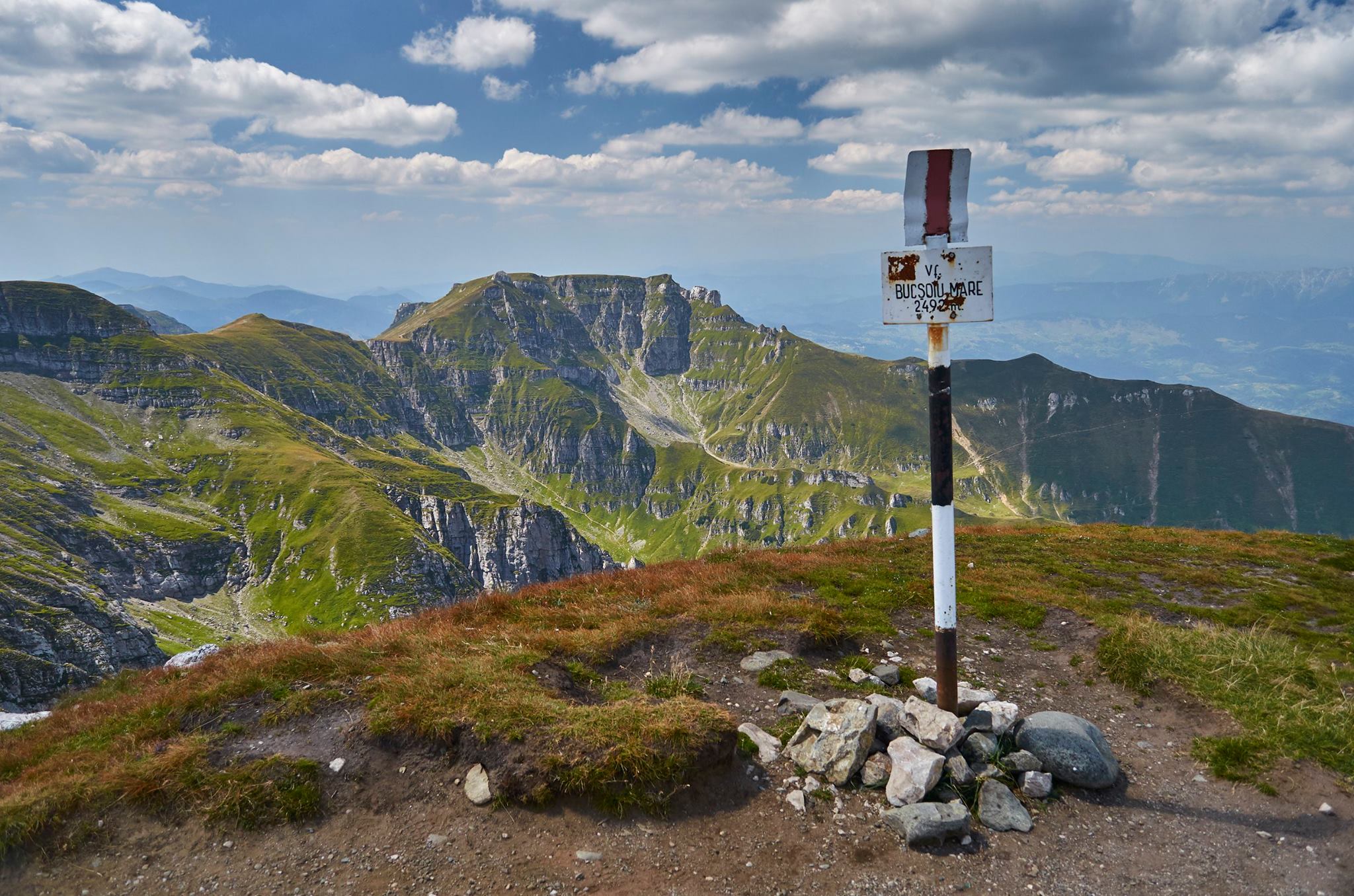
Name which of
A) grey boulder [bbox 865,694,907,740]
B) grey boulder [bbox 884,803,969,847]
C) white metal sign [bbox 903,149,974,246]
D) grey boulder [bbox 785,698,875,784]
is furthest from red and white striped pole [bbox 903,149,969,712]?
grey boulder [bbox 884,803,969,847]

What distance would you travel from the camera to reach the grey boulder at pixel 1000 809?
35.1ft

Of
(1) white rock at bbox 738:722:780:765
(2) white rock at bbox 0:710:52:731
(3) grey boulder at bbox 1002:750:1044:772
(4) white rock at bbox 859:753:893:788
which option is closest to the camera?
(4) white rock at bbox 859:753:893:788

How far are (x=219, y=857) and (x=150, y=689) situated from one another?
6.22m

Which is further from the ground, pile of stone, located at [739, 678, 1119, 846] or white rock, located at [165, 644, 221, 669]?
pile of stone, located at [739, 678, 1119, 846]

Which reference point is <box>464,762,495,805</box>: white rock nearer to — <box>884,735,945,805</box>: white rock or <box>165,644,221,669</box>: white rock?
<box>884,735,945,805</box>: white rock

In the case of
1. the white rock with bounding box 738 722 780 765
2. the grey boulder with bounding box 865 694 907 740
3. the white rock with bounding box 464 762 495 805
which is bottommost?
the white rock with bounding box 738 722 780 765

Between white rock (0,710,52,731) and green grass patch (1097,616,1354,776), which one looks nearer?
green grass patch (1097,616,1354,776)

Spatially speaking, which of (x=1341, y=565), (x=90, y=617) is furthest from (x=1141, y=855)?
(x=90, y=617)

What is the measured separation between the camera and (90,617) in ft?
598

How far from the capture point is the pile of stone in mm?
10742

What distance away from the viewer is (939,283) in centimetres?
1092

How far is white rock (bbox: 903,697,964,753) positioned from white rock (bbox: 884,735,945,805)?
22 centimetres

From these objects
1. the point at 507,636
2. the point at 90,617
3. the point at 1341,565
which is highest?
the point at 507,636

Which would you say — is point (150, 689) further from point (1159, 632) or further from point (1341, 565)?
point (1341, 565)
